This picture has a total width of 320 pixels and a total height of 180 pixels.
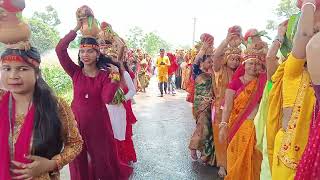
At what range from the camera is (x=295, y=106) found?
2.62 metres

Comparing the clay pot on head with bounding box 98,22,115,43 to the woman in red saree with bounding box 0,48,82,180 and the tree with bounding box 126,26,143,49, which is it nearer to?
the woman in red saree with bounding box 0,48,82,180

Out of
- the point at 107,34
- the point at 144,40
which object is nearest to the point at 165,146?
the point at 107,34

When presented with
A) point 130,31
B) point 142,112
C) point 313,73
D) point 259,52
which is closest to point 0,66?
point 313,73

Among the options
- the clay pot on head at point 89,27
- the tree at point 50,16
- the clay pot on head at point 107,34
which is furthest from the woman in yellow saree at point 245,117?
the tree at point 50,16

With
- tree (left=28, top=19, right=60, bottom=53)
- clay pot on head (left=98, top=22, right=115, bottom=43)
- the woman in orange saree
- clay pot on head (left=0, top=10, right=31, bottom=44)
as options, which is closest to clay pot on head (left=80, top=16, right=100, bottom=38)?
clay pot on head (left=98, top=22, right=115, bottom=43)

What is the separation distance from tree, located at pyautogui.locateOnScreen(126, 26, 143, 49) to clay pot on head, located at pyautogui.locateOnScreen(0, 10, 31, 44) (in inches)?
1706

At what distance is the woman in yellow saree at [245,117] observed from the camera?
437 cm

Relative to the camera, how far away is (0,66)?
102 inches

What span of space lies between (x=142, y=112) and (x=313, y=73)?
Result: 10427mm

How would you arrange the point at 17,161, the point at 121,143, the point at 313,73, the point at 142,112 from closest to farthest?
the point at 313,73 → the point at 17,161 → the point at 121,143 → the point at 142,112

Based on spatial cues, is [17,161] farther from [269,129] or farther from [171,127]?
[171,127]

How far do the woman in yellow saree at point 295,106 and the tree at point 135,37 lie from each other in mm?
43387

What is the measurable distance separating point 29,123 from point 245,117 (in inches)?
101

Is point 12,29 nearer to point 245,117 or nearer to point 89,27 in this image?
point 89,27
